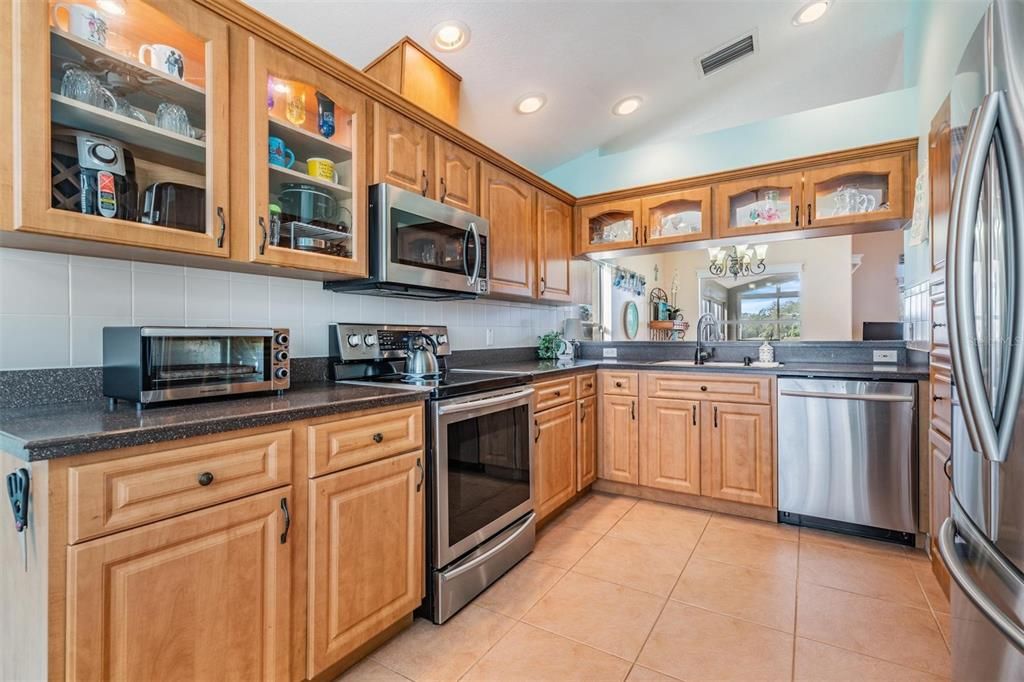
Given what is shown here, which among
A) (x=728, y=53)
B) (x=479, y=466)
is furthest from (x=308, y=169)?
(x=728, y=53)

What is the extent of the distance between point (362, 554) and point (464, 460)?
54cm

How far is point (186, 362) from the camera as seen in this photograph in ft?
4.72

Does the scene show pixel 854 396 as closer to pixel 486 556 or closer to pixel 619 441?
pixel 619 441

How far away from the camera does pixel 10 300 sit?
137cm

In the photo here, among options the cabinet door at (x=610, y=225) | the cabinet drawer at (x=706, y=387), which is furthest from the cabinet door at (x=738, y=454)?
the cabinet door at (x=610, y=225)

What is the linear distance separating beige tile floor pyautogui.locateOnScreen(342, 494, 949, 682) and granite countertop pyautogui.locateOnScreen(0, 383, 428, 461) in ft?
2.96

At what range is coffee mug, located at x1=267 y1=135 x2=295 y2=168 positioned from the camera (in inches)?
68.1

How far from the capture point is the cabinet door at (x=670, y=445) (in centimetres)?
298

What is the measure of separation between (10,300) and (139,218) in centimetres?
44

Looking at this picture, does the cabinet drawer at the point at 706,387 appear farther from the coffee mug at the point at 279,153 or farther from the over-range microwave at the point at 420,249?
the coffee mug at the point at 279,153

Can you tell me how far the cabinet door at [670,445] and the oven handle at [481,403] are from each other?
1.13m

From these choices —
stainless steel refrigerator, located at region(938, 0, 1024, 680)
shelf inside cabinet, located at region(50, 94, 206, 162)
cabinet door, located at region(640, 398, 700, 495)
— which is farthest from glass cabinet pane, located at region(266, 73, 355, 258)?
A: cabinet door, located at region(640, 398, 700, 495)

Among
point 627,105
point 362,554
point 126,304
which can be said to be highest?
point 627,105

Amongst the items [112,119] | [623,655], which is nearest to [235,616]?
[623,655]
